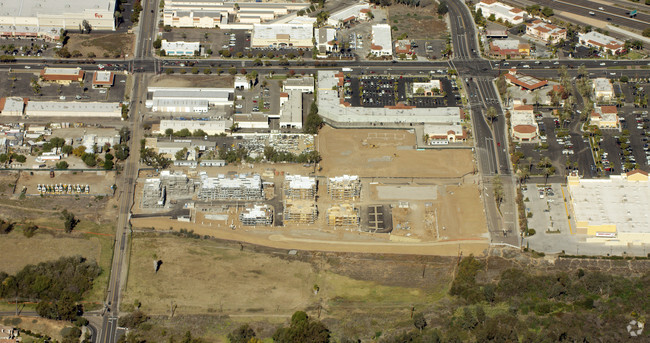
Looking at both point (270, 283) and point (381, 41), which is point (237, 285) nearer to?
point (270, 283)

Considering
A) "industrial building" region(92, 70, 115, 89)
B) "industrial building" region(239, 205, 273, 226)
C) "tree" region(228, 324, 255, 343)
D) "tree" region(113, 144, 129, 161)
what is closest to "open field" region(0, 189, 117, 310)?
"tree" region(113, 144, 129, 161)

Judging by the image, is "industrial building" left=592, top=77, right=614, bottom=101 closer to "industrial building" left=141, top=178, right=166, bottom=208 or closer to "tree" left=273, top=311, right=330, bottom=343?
"tree" left=273, top=311, right=330, bottom=343

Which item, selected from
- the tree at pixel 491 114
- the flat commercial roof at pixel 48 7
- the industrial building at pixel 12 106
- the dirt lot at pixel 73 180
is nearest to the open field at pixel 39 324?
the dirt lot at pixel 73 180

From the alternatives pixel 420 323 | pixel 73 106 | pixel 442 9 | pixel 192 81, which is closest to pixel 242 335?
pixel 420 323

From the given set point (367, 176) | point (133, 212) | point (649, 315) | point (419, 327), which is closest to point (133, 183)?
point (133, 212)

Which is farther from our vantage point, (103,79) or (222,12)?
(222,12)

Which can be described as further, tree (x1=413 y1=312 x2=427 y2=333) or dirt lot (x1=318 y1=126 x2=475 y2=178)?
dirt lot (x1=318 y1=126 x2=475 y2=178)
